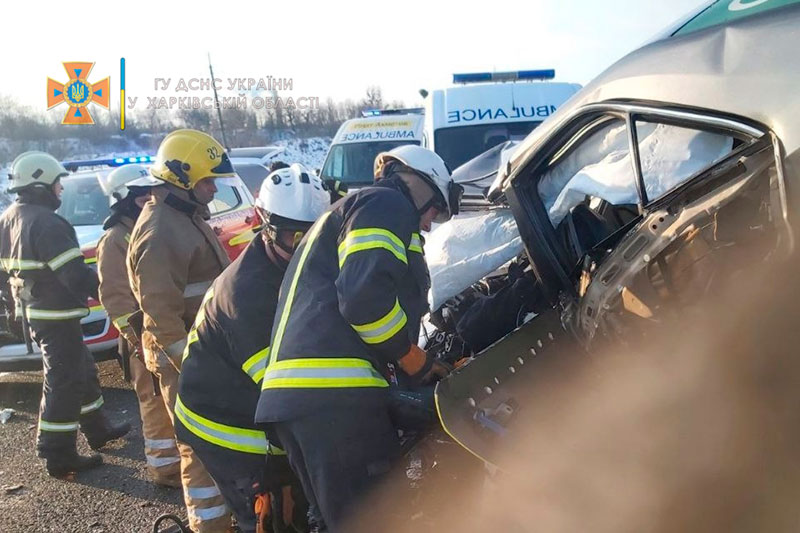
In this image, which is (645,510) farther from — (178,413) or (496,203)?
(178,413)

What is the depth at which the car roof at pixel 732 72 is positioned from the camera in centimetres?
120

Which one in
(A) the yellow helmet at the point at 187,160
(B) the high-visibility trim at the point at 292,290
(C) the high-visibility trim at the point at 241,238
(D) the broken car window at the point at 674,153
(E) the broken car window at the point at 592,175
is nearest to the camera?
(D) the broken car window at the point at 674,153

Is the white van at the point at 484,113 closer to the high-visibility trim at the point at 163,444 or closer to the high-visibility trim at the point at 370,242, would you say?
the high-visibility trim at the point at 163,444

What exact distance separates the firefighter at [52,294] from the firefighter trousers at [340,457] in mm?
2536

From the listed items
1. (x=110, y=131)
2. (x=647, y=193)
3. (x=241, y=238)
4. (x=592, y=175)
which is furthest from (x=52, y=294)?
(x=110, y=131)

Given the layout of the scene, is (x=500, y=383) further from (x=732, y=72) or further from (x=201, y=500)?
(x=201, y=500)

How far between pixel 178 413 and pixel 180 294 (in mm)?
753

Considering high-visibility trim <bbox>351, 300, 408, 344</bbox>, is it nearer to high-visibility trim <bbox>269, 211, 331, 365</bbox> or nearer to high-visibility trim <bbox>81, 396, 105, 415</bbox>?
high-visibility trim <bbox>269, 211, 331, 365</bbox>

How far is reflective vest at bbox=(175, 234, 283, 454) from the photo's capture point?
241 cm

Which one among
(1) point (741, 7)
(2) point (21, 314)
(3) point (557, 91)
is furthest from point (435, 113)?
(1) point (741, 7)

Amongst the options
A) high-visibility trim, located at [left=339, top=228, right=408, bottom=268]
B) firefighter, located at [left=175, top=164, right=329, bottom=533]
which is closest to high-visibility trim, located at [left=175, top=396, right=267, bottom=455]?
firefighter, located at [left=175, top=164, right=329, bottom=533]

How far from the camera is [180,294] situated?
125 inches

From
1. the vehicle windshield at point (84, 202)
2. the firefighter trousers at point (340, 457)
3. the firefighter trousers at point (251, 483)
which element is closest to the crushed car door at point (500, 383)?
the firefighter trousers at point (340, 457)

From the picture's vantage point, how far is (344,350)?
6.94 feet
